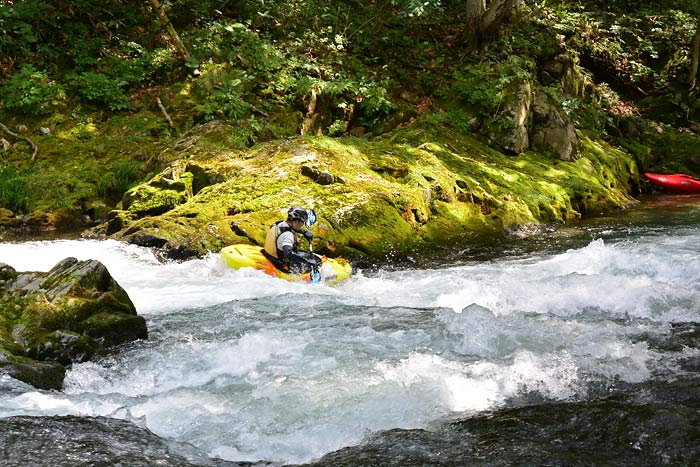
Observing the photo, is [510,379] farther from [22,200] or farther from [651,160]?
[651,160]

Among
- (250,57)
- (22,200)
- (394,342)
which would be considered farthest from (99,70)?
(394,342)

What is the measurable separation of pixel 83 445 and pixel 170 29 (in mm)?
12047

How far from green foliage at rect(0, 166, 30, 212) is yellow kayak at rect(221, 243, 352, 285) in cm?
514

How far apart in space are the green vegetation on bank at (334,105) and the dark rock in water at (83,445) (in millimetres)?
4768

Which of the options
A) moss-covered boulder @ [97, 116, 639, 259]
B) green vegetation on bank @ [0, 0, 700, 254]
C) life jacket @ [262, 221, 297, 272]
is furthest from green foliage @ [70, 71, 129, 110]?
life jacket @ [262, 221, 297, 272]

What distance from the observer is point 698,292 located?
6.11 metres

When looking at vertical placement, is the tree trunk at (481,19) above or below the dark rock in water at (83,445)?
above

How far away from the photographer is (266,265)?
7.20m

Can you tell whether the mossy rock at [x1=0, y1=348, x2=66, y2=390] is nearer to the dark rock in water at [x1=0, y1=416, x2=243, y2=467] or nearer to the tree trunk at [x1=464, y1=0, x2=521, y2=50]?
the dark rock in water at [x1=0, y1=416, x2=243, y2=467]

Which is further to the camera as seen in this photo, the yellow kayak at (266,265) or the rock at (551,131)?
the rock at (551,131)

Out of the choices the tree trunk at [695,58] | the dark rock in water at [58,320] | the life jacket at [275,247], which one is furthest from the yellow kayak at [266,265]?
the tree trunk at [695,58]

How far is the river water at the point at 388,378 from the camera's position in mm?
3244

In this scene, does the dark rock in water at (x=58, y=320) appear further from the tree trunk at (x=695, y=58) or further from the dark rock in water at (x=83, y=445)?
the tree trunk at (x=695, y=58)

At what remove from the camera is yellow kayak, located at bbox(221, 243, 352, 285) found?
282 inches
